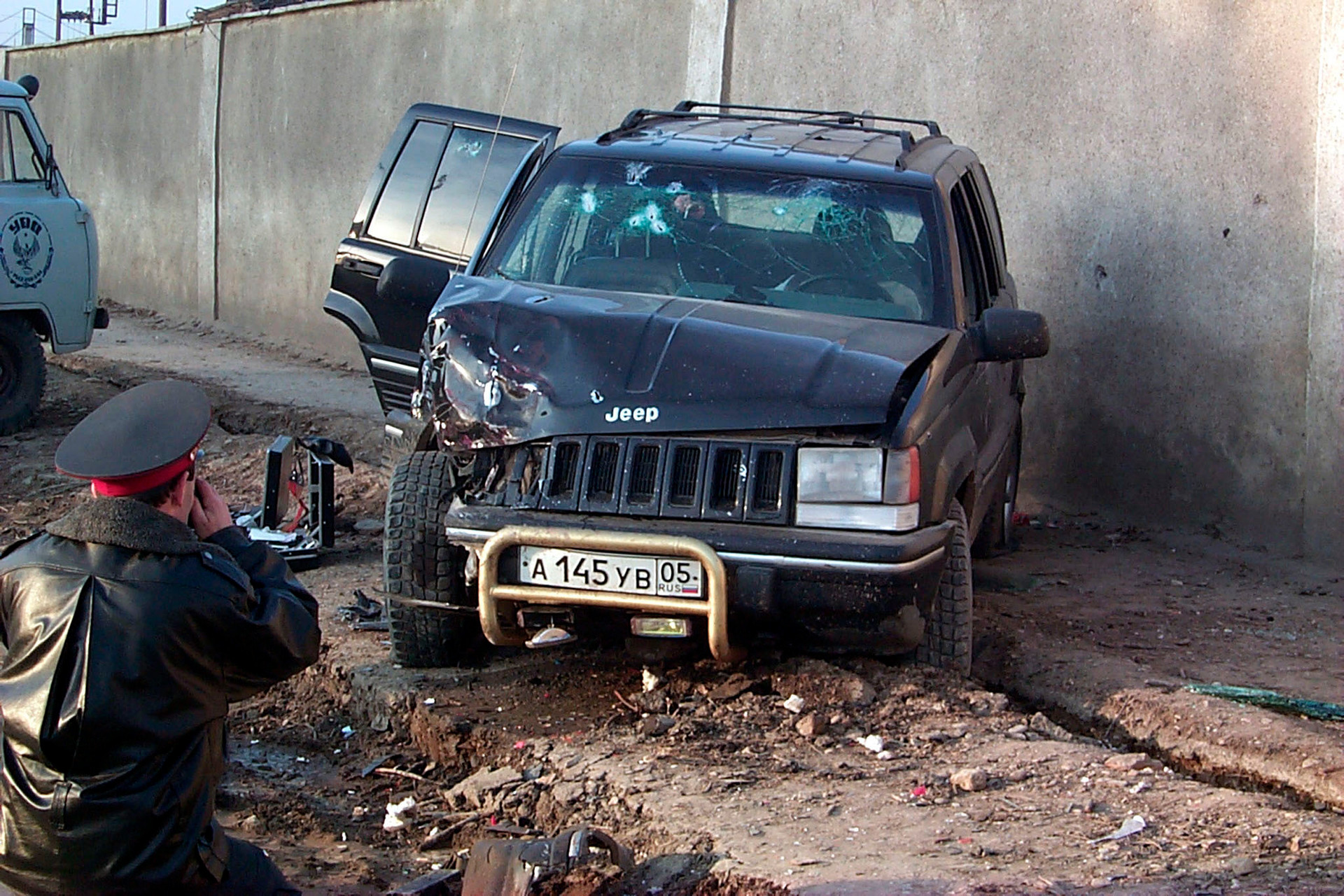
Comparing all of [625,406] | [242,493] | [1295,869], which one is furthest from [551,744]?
[242,493]

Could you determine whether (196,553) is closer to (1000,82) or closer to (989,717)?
(989,717)

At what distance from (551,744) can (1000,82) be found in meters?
5.23

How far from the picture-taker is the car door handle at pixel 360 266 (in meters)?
6.96

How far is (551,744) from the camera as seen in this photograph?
4.31 meters

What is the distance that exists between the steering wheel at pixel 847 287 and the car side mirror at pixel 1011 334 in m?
0.35

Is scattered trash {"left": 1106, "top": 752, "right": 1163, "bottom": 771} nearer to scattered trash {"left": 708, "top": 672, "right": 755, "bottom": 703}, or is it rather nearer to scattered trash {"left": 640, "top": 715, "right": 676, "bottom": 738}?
scattered trash {"left": 708, "top": 672, "right": 755, "bottom": 703}

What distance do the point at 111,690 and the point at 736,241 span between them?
316cm

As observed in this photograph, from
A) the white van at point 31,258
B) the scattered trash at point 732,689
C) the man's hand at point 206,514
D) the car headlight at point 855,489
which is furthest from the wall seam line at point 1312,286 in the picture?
the white van at point 31,258

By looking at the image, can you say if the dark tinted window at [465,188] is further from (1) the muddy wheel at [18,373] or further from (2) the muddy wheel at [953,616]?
(1) the muddy wheel at [18,373]

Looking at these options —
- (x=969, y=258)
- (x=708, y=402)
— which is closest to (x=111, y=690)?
(x=708, y=402)

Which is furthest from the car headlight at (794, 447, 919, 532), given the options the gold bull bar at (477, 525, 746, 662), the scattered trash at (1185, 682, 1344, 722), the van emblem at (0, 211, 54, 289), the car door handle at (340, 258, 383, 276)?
the van emblem at (0, 211, 54, 289)

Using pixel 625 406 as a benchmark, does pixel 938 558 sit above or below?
below

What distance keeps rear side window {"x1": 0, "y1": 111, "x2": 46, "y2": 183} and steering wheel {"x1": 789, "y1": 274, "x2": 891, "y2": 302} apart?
643 centimetres

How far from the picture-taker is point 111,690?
2330mm
